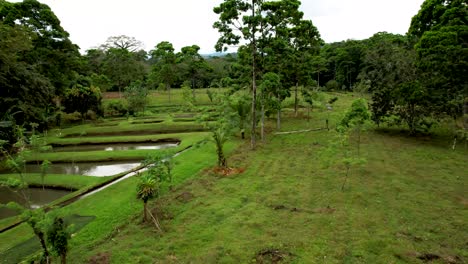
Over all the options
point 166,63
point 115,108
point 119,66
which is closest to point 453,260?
point 115,108

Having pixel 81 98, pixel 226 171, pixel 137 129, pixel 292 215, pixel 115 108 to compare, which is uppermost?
pixel 81 98

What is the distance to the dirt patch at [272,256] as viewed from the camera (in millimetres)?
9242

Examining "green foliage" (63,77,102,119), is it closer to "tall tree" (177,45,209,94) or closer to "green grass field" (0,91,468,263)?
"tall tree" (177,45,209,94)

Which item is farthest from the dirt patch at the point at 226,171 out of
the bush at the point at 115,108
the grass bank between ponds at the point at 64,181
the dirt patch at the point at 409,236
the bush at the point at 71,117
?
the bush at the point at 115,108

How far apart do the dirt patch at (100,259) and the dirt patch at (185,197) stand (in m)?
4.54

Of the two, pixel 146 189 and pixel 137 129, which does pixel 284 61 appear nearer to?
pixel 137 129

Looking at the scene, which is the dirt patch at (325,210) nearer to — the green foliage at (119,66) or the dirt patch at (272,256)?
the dirt patch at (272,256)

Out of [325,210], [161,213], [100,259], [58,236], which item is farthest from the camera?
[161,213]

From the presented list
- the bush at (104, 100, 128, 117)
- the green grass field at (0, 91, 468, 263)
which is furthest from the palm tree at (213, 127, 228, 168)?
the bush at (104, 100, 128, 117)

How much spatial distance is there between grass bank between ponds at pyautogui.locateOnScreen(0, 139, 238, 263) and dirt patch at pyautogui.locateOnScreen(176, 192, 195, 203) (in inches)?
38.3

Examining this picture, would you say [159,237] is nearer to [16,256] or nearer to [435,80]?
[16,256]

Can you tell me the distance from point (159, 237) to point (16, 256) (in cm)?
438

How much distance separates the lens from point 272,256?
30.9 feet

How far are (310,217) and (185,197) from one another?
552 centimetres
